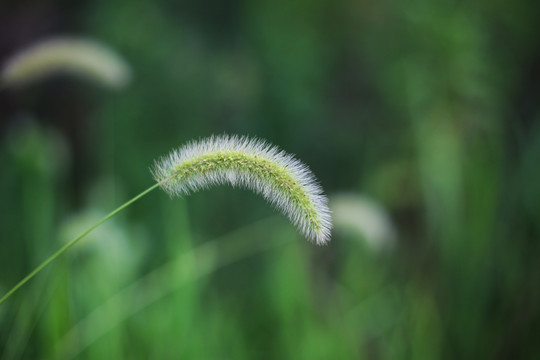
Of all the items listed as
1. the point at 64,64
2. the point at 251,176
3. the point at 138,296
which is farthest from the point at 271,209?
the point at 251,176

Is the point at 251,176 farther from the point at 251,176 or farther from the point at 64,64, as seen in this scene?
the point at 64,64

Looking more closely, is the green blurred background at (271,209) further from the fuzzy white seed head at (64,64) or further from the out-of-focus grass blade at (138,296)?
the fuzzy white seed head at (64,64)

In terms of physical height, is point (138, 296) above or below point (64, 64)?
below

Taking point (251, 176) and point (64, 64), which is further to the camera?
point (64, 64)

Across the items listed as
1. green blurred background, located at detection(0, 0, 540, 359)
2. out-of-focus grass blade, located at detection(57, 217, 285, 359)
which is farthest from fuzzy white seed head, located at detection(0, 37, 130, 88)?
out-of-focus grass blade, located at detection(57, 217, 285, 359)

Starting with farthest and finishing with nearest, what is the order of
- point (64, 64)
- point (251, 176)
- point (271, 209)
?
point (271, 209), point (64, 64), point (251, 176)

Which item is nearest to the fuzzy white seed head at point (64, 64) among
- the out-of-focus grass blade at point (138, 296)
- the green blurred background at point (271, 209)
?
the green blurred background at point (271, 209)

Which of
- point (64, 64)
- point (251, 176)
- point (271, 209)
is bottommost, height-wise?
point (251, 176)
